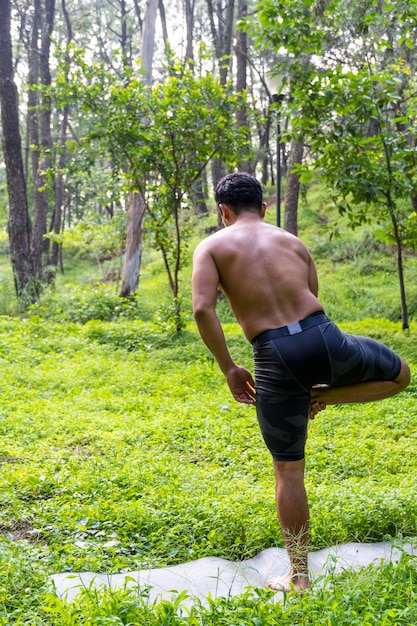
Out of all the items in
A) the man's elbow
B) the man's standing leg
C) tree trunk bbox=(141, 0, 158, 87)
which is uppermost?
tree trunk bbox=(141, 0, 158, 87)

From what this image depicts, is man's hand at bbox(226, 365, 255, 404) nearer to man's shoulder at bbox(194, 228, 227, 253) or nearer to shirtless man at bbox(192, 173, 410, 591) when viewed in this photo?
shirtless man at bbox(192, 173, 410, 591)

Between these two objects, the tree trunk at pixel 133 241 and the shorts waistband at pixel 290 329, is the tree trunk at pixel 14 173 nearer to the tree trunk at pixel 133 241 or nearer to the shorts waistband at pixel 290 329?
the tree trunk at pixel 133 241

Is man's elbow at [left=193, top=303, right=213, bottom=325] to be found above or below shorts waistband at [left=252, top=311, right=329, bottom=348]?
above

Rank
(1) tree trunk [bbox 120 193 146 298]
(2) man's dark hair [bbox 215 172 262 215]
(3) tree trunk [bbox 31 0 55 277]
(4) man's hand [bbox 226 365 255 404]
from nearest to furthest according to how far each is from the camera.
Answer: (4) man's hand [bbox 226 365 255 404] < (2) man's dark hair [bbox 215 172 262 215] < (1) tree trunk [bbox 120 193 146 298] < (3) tree trunk [bbox 31 0 55 277]

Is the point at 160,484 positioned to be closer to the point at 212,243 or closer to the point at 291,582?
the point at 291,582

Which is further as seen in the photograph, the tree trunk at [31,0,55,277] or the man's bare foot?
the tree trunk at [31,0,55,277]

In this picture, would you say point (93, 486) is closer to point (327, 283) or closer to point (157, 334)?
point (157, 334)

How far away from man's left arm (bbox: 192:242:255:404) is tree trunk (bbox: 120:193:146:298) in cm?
1074

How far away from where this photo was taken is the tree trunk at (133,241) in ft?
46.0

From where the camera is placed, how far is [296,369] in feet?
9.99

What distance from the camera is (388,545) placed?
141 inches

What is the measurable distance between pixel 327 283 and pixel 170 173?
6.93 m

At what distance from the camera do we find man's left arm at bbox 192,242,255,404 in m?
3.14

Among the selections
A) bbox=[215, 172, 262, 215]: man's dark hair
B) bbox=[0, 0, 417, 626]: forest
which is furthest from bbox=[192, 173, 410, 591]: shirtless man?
bbox=[0, 0, 417, 626]: forest
